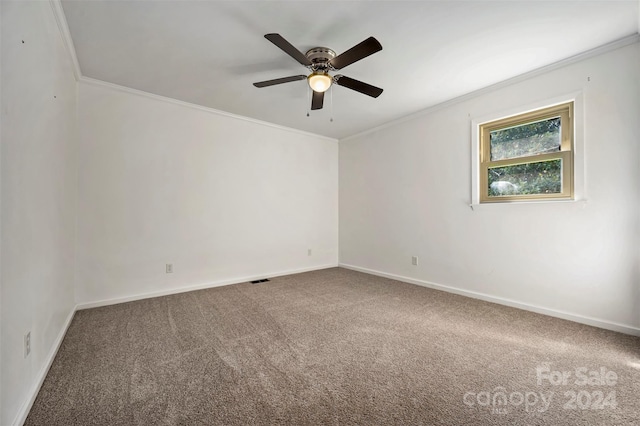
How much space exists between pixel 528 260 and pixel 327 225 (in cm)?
315

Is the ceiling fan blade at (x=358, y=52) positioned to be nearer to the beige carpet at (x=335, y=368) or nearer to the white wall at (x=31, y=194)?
the white wall at (x=31, y=194)

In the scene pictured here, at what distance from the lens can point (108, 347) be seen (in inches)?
81.8

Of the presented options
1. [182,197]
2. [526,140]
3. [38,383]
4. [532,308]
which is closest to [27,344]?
[38,383]

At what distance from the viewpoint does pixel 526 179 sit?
294 centimetres

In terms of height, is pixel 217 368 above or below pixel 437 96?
below

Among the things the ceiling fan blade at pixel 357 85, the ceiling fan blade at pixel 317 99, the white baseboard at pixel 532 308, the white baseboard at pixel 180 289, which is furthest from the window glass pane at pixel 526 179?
the white baseboard at pixel 180 289

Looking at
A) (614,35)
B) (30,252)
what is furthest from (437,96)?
(30,252)

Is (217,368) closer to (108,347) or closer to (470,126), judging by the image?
(108,347)

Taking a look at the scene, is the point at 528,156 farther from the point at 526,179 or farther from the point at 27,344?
the point at 27,344

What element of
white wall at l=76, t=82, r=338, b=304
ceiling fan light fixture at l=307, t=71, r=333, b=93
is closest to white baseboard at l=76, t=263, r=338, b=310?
white wall at l=76, t=82, r=338, b=304

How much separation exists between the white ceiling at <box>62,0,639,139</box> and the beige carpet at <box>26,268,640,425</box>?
8.29 ft

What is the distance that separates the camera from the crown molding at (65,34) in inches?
73.2

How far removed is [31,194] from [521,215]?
4149mm

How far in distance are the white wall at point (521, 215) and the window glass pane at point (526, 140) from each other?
26 cm
